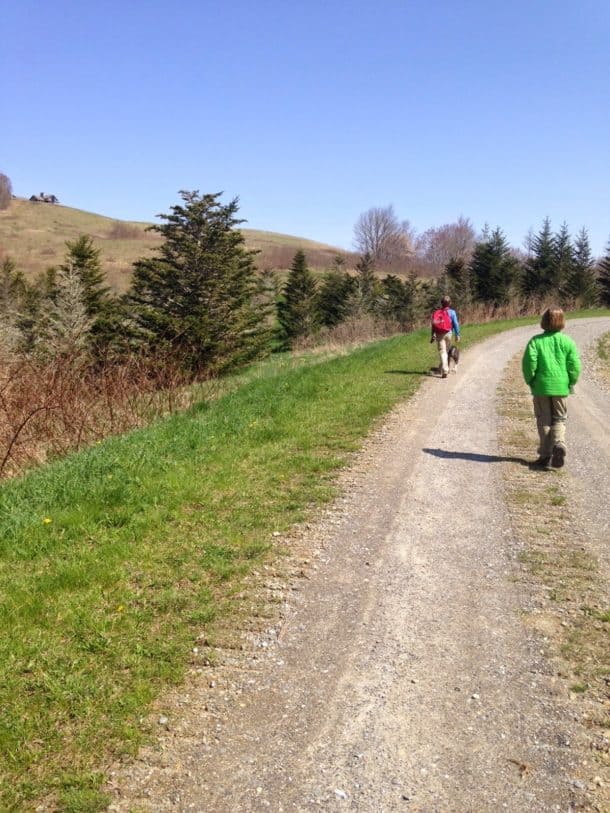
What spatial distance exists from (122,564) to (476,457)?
4.66 meters

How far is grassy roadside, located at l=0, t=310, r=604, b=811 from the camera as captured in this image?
8.98 feet

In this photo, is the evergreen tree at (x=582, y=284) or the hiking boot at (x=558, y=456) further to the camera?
the evergreen tree at (x=582, y=284)

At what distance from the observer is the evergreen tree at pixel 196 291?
26344 millimetres

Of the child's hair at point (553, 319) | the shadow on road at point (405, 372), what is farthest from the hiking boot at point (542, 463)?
the shadow on road at point (405, 372)

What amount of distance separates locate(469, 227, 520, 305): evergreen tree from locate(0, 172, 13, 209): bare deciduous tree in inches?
4297

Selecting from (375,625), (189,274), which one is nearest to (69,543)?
(375,625)

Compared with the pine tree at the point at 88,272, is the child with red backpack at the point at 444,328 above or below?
Answer: below

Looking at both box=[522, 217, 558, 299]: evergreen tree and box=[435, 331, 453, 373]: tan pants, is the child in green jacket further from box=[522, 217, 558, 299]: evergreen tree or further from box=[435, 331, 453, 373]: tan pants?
box=[522, 217, 558, 299]: evergreen tree

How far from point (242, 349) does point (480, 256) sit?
23.9m

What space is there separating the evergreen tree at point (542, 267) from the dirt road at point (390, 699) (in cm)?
4448

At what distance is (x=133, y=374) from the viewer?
11414mm

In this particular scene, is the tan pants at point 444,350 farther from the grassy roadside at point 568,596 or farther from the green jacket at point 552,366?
the grassy roadside at point 568,596

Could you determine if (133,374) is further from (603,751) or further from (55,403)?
(603,751)

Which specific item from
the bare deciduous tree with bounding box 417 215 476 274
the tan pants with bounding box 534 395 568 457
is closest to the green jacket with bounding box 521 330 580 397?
the tan pants with bounding box 534 395 568 457
